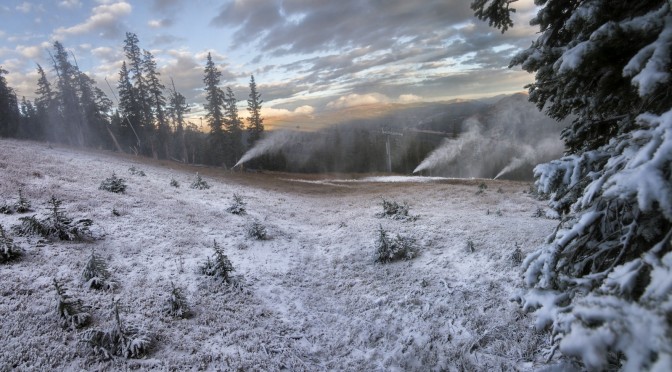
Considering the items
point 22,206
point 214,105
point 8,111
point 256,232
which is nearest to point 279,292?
point 256,232

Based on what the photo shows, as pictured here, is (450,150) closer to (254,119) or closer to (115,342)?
(254,119)

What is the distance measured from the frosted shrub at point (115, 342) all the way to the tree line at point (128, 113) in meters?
46.6

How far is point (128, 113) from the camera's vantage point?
52156mm

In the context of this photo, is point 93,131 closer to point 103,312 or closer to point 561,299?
point 103,312

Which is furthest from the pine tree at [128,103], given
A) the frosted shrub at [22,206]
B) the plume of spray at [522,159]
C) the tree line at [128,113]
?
the plume of spray at [522,159]

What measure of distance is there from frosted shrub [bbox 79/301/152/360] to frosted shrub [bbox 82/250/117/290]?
2117 mm

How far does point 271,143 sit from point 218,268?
166 ft

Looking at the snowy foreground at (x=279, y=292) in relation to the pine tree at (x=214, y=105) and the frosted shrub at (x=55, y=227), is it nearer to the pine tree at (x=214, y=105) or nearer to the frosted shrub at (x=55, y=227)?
the frosted shrub at (x=55, y=227)

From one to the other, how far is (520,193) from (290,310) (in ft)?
69.8

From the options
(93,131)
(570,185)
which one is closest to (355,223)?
(570,185)

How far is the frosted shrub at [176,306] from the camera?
812cm

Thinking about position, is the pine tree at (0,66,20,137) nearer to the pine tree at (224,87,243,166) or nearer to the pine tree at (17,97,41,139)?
the pine tree at (17,97,41,139)

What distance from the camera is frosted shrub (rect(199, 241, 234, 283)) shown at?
10102 mm

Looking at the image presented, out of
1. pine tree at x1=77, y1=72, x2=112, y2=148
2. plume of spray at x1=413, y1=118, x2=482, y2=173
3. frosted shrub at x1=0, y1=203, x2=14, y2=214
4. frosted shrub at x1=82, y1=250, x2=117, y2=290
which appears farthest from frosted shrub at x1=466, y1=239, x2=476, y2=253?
pine tree at x1=77, y1=72, x2=112, y2=148
